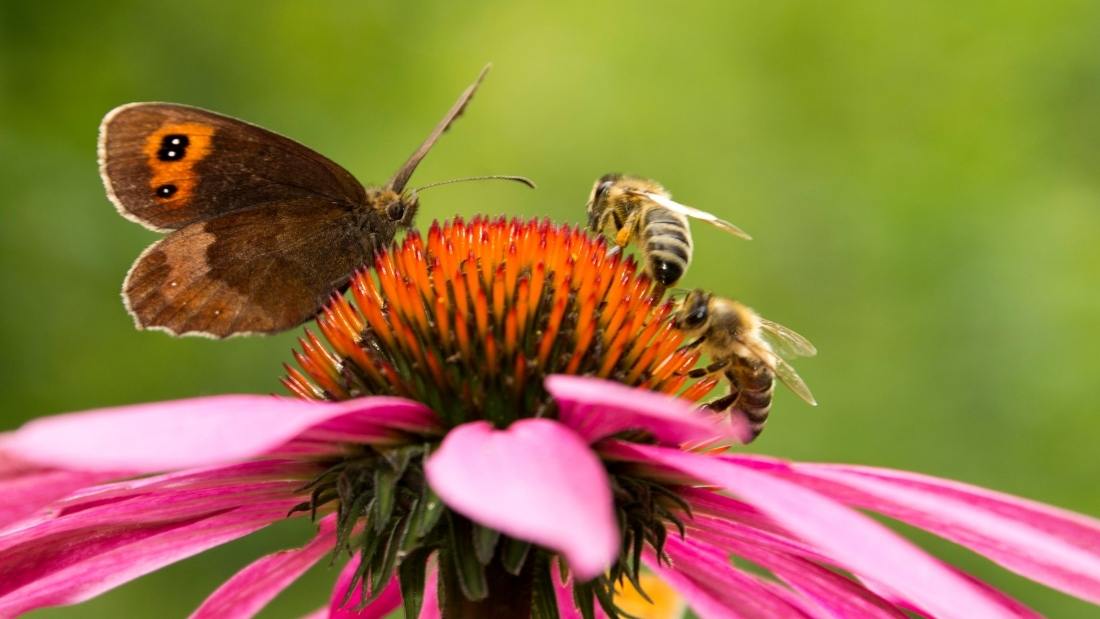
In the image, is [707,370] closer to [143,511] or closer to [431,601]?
[431,601]

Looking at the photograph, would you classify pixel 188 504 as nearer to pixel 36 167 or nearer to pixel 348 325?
pixel 348 325

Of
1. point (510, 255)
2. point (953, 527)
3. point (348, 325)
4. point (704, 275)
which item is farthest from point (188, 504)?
point (704, 275)

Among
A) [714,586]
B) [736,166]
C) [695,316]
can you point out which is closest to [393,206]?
[695,316]

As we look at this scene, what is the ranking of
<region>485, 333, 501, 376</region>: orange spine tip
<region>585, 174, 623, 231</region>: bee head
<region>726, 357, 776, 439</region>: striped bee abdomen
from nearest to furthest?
Result: 1. <region>485, 333, 501, 376</region>: orange spine tip
2. <region>726, 357, 776, 439</region>: striped bee abdomen
3. <region>585, 174, 623, 231</region>: bee head

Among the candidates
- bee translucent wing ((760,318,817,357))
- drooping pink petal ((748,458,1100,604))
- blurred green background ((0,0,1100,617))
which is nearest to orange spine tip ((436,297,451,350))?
drooping pink petal ((748,458,1100,604))

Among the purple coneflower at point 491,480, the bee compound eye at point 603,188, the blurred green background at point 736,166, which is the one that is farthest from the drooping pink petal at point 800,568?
the blurred green background at point 736,166

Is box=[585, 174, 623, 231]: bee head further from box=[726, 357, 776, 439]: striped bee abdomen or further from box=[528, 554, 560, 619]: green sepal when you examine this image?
box=[528, 554, 560, 619]: green sepal

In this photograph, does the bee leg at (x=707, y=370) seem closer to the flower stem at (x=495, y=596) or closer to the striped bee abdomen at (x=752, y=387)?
the striped bee abdomen at (x=752, y=387)

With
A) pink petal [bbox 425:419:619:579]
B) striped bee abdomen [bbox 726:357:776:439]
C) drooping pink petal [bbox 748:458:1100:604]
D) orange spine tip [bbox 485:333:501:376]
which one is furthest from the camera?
striped bee abdomen [bbox 726:357:776:439]
